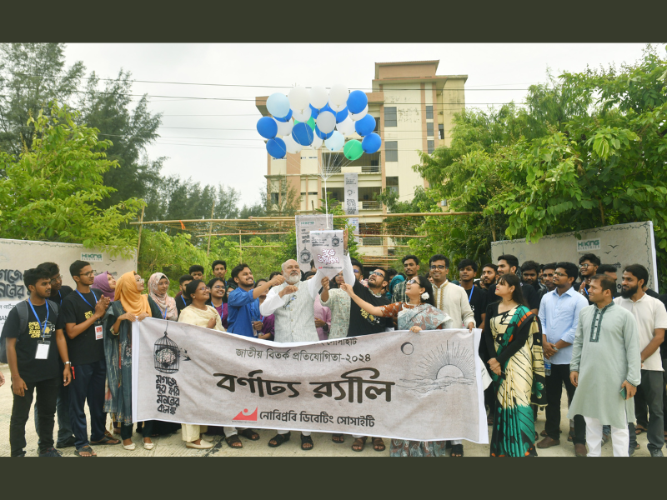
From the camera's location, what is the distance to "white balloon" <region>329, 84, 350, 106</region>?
8469 mm

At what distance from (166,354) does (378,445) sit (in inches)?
88.3

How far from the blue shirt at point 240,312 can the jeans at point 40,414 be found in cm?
164

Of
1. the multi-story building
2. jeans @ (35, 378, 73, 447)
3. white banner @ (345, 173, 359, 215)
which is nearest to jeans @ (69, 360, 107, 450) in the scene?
jeans @ (35, 378, 73, 447)

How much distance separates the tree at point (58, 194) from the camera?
9.32m

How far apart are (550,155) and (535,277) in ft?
5.46

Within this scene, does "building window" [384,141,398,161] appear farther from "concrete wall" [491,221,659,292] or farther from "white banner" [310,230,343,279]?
"white banner" [310,230,343,279]

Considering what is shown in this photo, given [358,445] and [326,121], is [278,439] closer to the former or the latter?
[358,445]

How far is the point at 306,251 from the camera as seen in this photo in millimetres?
8062

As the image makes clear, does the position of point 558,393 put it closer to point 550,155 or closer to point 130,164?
point 550,155

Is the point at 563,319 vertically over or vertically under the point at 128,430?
over

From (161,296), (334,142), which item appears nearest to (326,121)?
(334,142)

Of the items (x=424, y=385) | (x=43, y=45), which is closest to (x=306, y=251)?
(x=424, y=385)

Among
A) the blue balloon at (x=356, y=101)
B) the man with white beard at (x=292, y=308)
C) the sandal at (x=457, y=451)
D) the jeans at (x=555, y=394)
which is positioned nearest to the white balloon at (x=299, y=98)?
the blue balloon at (x=356, y=101)

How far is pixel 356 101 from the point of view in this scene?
878cm
